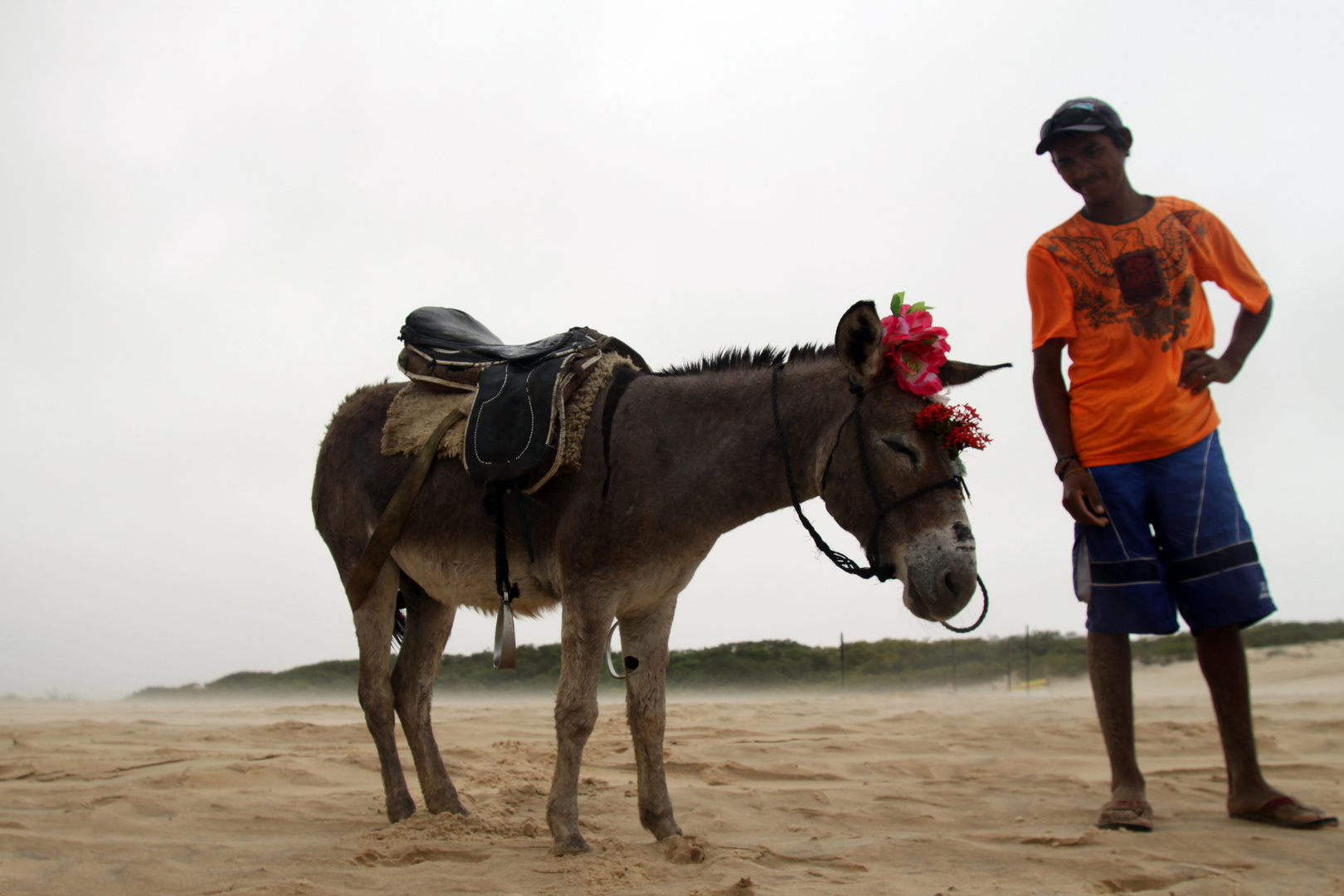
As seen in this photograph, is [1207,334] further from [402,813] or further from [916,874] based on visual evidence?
[402,813]

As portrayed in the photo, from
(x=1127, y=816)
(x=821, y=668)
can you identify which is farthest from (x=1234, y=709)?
(x=821, y=668)

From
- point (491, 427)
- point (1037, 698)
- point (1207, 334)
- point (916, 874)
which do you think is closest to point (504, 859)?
point (916, 874)

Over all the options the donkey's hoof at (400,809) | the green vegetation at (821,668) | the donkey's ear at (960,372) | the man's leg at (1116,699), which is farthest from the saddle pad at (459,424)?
the green vegetation at (821,668)

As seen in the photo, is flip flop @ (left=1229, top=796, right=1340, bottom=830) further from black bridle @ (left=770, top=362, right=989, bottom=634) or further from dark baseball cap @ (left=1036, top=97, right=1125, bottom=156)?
dark baseball cap @ (left=1036, top=97, right=1125, bottom=156)

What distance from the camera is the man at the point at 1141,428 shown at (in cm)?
371

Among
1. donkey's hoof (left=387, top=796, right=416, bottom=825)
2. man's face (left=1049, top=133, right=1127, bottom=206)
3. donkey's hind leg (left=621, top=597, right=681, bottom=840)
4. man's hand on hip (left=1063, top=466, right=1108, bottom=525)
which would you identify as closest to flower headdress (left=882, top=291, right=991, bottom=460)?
man's hand on hip (left=1063, top=466, right=1108, bottom=525)

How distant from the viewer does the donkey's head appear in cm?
304

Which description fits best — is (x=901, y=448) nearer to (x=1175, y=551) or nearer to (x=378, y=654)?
(x=1175, y=551)

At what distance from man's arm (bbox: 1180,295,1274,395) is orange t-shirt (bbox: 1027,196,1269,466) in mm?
41

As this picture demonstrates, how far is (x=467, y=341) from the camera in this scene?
4699mm

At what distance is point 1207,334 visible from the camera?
389 centimetres

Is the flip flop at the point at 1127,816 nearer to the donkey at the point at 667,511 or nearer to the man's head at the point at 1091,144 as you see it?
the donkey at the point at 667,511

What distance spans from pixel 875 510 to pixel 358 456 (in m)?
2.91

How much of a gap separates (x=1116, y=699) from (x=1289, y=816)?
75 cm
